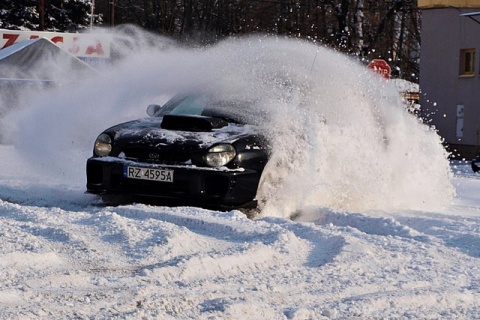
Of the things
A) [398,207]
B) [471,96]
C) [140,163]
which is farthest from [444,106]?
[140,163]

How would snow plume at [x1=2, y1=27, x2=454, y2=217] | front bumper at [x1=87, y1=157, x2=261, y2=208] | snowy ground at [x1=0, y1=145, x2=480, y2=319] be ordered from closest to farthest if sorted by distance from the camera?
snowy ground at [x1=0, y1=145, x2=480, y2=319]
front bumper at [x1=87, y1=157, x2=261, y2=208]
snow plume at [x1=2, y1=27, x2=454, y2=217]

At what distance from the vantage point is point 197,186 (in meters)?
9.22

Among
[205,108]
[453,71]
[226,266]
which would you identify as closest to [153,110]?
[205,108]

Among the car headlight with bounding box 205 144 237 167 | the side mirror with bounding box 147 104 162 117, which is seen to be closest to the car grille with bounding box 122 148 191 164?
the car headlight with bounding box 205 144 237 167

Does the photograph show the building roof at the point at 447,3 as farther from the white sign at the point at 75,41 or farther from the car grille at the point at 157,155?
the car grille at the point at 157,155

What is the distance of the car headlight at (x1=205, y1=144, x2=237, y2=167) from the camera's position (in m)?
9.23

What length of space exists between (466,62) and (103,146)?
23362mm

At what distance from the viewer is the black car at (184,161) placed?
9.23 meters

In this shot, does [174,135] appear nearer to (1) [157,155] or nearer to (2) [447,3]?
(1) [157,155]

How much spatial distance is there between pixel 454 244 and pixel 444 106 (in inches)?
984

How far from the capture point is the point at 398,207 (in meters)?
10.8

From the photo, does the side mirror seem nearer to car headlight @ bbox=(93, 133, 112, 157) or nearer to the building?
car headlight @ bbox=(93, 133, 112, 157)

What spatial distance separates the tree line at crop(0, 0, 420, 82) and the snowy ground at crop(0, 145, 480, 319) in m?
39.7

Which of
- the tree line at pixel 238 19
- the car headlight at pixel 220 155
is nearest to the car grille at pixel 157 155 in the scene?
the car headlight at pixel 220 155
